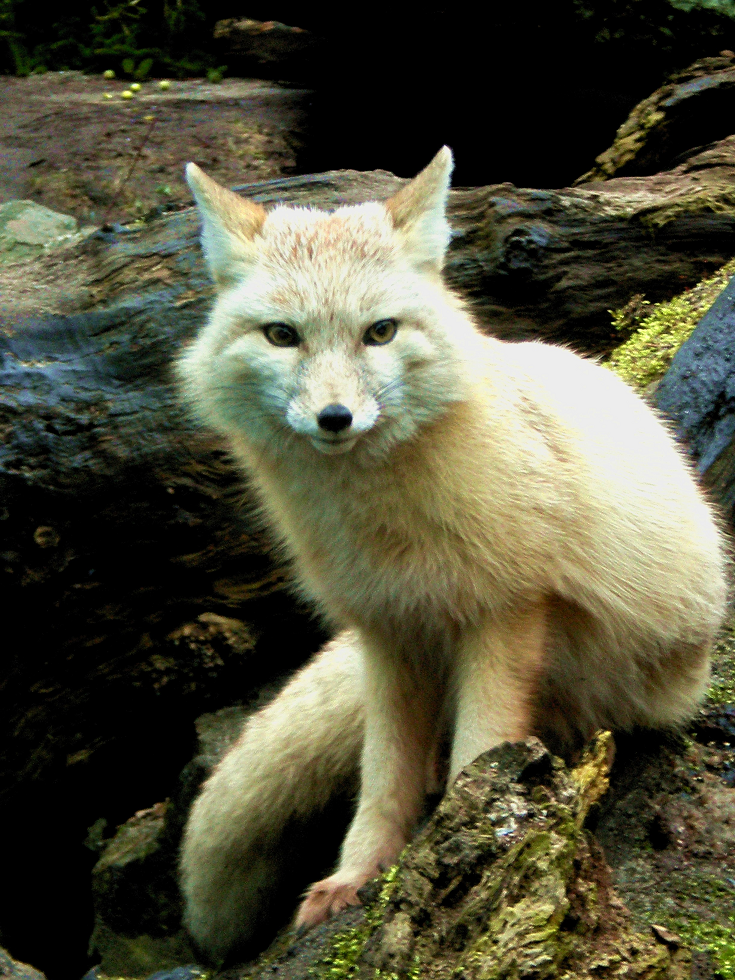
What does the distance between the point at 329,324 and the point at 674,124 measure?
5.99m

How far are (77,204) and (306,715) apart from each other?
6.82m

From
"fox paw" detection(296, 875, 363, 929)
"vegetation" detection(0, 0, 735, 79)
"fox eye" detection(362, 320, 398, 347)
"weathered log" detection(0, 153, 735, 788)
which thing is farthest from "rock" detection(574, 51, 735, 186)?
"fox paw" detection(296, 875, 363, 929)

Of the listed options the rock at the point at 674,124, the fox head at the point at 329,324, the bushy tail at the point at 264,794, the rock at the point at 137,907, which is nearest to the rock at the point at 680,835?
the bushy tail at the point at 264,794

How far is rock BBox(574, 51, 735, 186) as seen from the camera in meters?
8.33

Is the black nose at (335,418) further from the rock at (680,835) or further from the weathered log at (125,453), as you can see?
the weathered log at (125,453)

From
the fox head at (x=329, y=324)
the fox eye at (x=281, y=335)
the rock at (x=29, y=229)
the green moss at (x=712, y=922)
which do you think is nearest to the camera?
the green moss at (x=712, y=922)

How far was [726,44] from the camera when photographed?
31.6 ft

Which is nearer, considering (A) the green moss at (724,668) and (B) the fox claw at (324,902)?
(B) the fox claw at (324,902)

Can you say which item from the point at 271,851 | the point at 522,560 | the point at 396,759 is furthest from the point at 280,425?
the point at 271,851

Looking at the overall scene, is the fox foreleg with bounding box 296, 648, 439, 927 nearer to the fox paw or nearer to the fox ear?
the fox paw

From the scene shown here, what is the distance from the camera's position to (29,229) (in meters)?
8.90

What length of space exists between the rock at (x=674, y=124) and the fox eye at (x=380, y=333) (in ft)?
17.5

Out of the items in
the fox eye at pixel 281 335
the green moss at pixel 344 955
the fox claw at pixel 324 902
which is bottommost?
the fox claw at pixel 324 902

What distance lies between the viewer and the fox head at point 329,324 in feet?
11.4
